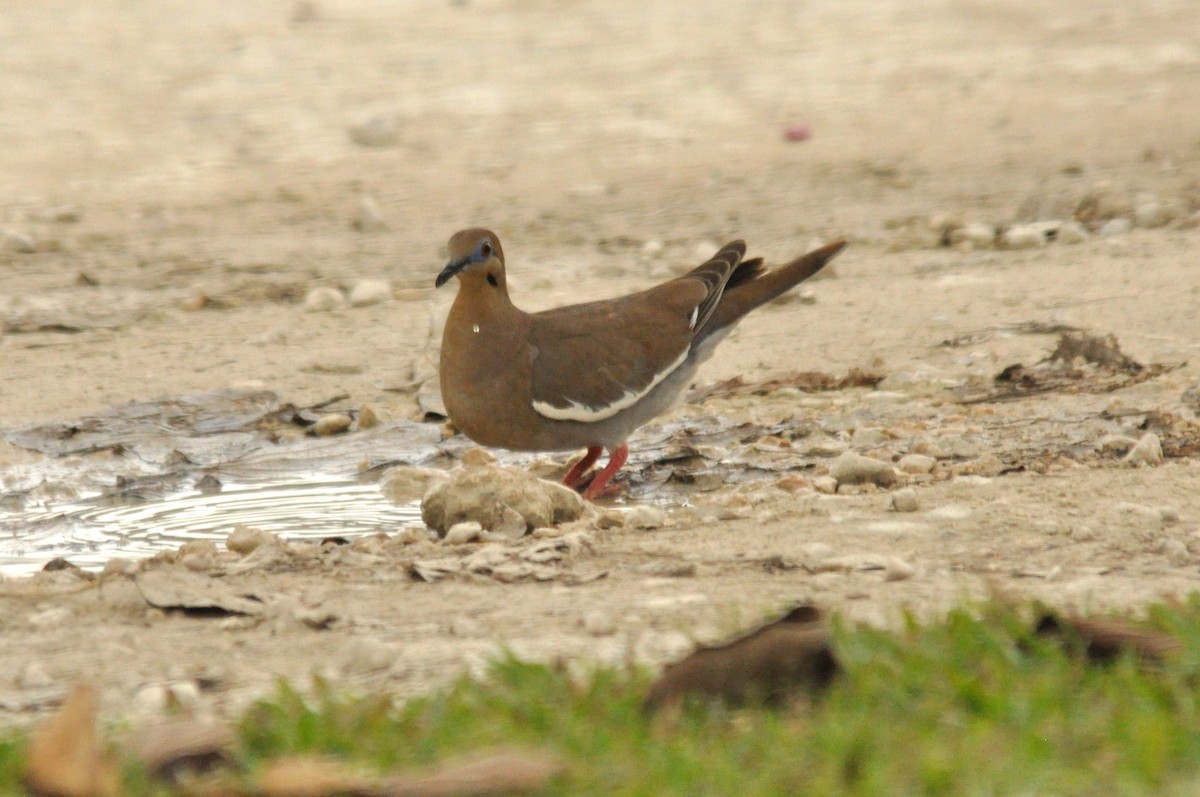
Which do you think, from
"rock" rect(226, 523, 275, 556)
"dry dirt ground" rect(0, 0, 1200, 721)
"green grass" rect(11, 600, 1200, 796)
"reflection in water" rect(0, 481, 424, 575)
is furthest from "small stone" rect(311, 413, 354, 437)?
"green grass" rect(11, 600, 1200, 796)

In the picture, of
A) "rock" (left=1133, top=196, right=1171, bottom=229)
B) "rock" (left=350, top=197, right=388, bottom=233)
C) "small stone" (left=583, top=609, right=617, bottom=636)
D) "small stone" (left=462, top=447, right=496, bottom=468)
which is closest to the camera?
"small stone" (left=583, top=609, right=617, bottom=636)

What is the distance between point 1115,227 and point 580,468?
163 inches

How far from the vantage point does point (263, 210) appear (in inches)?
441

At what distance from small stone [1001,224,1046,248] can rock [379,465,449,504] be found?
4089 mm

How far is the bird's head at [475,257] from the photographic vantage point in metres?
6.51

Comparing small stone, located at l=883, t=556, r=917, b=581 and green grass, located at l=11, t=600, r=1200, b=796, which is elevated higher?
green grass, located at l=11, t=600, r=1200, b=796

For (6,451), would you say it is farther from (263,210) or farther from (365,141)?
(365,141)

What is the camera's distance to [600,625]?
3.96 meters

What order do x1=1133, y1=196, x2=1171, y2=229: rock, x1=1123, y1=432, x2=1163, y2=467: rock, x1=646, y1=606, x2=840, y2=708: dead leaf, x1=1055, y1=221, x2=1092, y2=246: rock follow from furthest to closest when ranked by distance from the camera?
x1=1133, y1=196, x2=1171, y2=229: rock < x1=1055, y1=221, x2=1092, y2=246: rock < x1=1123, y1=432, x2=1163, y2=467: rock < x1=646, y1=606, x2=840, y2=708: dead leaf

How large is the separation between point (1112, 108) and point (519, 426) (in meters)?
8.25

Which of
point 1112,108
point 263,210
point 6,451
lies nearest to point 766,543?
point 6,451

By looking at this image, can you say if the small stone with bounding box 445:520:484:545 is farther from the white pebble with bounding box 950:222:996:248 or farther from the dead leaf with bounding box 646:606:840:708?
the white pebble with bounding box 950:222:996:248

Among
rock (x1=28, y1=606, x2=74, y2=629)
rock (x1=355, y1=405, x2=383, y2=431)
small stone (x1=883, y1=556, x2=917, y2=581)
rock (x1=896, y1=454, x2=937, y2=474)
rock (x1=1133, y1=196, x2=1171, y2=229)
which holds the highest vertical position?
rock (x1=1133, y1=196, x2=1171, y2=229)

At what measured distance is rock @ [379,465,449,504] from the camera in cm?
643
